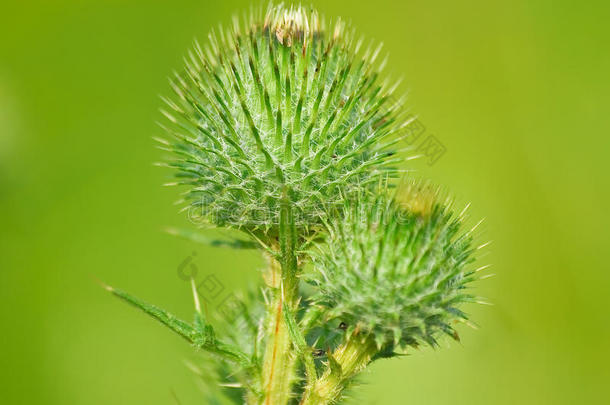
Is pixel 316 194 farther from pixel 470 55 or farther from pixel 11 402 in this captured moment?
pixel 470 55

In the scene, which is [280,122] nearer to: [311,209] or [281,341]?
[311,209]

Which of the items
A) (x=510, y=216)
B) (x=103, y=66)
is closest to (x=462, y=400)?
(x=510, y=216)

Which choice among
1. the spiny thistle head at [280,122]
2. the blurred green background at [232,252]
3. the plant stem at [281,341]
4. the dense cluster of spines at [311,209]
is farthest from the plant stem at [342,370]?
the blurred green background at [232,252]

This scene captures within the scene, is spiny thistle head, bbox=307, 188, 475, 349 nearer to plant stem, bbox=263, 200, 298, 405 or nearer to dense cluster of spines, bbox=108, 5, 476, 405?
dense cluster of spines, bbox=108, 5, 476, 405

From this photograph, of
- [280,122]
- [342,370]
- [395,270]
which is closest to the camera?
[395,270]

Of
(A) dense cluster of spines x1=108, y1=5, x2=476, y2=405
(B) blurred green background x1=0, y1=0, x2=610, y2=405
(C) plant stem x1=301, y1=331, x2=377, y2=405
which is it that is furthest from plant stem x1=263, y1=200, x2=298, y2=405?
(B) blurred green background x1=0, y1=0, x2=610, y2=405

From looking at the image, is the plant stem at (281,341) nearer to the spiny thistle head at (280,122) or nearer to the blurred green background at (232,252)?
the spiny thistle head at (280,122)

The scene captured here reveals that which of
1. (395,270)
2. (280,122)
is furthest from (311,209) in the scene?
(395,270)
